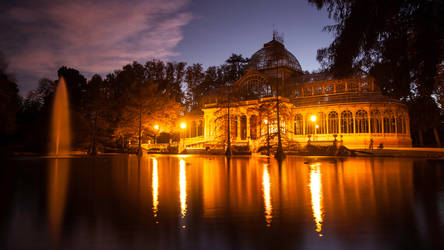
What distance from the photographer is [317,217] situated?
236 inches

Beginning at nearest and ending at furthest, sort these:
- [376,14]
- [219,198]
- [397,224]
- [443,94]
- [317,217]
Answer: [397,224] < [317,217] < [219,198] < [376,14] < [443,94]

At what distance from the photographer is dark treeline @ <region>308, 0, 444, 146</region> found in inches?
362

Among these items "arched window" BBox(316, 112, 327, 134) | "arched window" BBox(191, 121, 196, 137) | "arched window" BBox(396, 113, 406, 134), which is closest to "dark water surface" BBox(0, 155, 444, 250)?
"arched window" BBox(316, 112, 327, 134)

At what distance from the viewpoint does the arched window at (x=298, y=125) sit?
47.6 m

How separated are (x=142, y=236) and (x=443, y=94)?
38758 mm

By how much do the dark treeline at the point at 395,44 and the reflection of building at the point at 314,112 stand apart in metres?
23.3

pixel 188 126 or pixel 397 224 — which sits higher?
pixel 188 126

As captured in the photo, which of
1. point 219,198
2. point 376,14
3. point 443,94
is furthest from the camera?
point 443,94

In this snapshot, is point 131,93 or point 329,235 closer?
point 329,235

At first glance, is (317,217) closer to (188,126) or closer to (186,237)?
(186,237)

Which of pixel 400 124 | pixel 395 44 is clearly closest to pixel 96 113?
pixel 395 44

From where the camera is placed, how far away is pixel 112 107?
46.2 metres

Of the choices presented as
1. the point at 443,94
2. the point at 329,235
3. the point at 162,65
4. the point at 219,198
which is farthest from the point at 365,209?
the point at 162,65

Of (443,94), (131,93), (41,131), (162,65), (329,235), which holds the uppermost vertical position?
(162,65)
